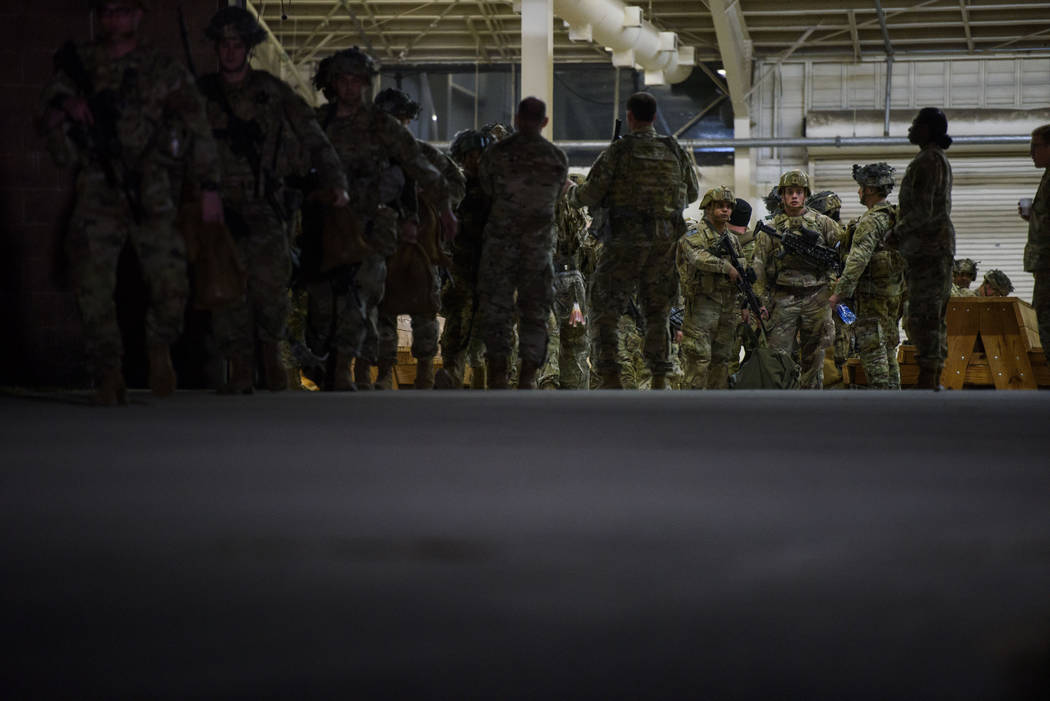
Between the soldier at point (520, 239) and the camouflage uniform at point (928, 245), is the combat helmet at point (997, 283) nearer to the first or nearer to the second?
the camouflage uniform at point (928, 245)

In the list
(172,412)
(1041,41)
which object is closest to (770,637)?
(172,412)

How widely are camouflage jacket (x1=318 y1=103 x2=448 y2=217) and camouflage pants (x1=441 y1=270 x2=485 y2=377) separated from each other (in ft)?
4.48

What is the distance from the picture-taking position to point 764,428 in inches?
167

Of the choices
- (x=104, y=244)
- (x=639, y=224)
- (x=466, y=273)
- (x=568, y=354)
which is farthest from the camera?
(x=568, y=354)

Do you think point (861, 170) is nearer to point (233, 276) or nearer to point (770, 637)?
point (233, 276)

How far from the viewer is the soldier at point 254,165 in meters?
6.49

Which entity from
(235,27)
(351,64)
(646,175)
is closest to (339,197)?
(351,64)

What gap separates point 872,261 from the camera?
1065 cm

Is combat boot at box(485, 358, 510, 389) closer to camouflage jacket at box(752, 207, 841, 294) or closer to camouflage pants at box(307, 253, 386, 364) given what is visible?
camouflage pants at box(307, 253, 386, 364)

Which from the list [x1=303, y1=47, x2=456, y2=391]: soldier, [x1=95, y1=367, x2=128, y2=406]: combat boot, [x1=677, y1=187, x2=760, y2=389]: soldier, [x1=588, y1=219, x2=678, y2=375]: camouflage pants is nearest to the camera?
[x1=95, y1=367, x2=128, y2=406]: combat boot

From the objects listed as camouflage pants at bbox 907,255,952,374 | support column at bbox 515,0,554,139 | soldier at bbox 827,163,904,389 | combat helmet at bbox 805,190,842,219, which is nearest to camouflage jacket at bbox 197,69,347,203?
camouflage pants at bbox 907,255,952,374

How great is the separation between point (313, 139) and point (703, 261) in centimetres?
471

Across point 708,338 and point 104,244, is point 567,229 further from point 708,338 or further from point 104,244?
point 104,244

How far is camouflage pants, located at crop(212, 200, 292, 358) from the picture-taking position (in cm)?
664
